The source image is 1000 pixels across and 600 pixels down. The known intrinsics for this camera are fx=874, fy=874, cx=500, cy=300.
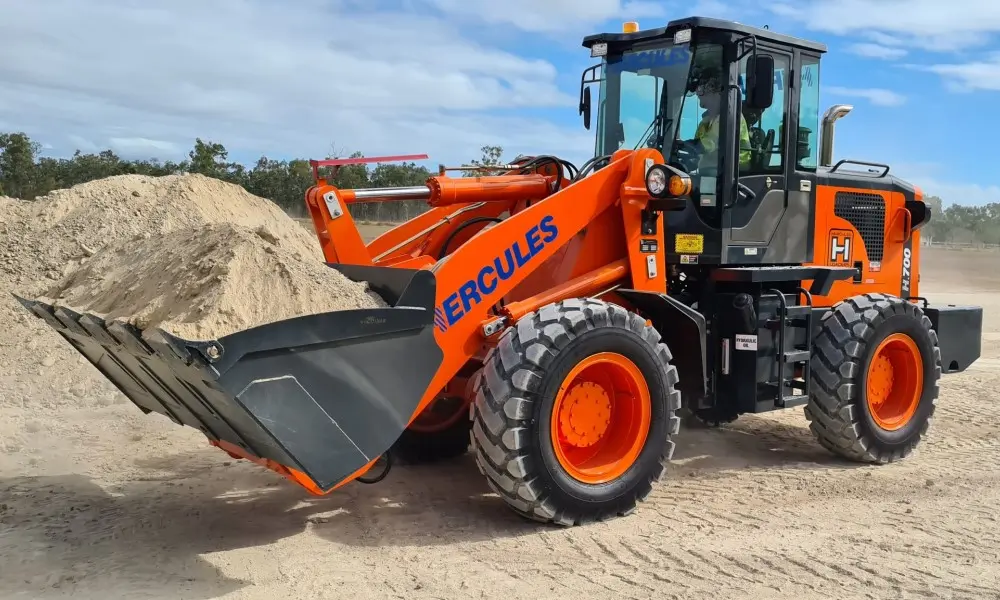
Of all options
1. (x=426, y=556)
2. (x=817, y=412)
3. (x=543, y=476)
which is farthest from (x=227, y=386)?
(x=817, y=412)

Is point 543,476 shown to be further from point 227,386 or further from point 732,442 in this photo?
point 732,442

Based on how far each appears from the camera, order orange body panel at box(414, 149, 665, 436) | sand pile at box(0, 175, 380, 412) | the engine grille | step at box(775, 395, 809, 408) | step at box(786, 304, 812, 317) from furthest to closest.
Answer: the engine grille, step at box(786, 304, 812, 317), step at box(775, 395, 809, 408), orange body panel at box(414, 149, 665, 436), sand pile at box(0, 175, 380, 412)

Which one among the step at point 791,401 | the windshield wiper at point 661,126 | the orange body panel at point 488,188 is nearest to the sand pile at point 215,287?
the orange body panel at point 488,188

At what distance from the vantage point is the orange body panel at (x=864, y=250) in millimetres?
6711

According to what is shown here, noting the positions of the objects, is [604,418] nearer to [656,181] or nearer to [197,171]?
[656,181]

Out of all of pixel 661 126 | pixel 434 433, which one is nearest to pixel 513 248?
pixel 661 126

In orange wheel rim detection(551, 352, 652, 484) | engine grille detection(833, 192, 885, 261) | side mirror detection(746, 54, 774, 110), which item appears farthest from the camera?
engine grille detection(833, 192, 885, 261)

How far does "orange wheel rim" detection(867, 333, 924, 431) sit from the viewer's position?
21.7ft

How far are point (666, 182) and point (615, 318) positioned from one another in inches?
42.3

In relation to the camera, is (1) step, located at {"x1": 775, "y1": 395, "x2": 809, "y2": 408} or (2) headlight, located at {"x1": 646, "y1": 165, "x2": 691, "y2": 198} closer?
(2) headlight, located at {"x1": 646, "y1": 165, "x2": 691, "y2": 198}

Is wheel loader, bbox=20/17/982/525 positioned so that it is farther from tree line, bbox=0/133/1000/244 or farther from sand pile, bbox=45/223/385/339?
tree line, bbox=0/133/1000/244

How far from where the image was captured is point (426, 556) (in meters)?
4.46

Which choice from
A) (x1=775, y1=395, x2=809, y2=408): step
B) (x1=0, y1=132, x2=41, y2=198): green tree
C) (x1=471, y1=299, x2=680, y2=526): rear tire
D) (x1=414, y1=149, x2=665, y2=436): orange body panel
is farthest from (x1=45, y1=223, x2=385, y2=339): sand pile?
(x1=0, y1=132, x2=41, y2=198): green tree

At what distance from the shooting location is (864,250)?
23.2 feet
